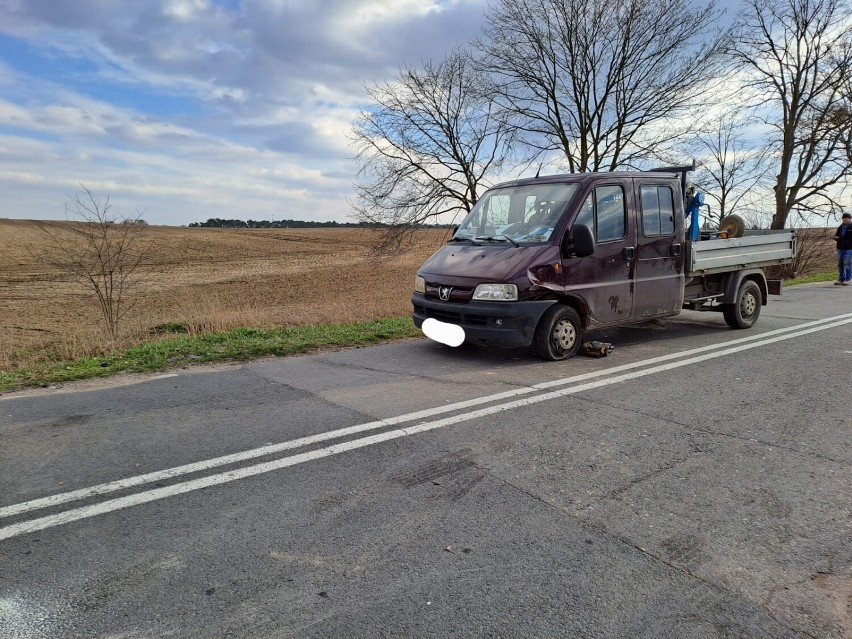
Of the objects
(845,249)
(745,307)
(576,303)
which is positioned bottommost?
(745,307)

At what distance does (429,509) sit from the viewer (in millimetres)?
3188

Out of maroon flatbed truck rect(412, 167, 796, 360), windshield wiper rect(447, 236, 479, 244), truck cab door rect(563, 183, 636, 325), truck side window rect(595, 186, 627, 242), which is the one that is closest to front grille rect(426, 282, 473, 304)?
maroon flatbed truck rect(412, 167, 796, 360)

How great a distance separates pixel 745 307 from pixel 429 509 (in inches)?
302

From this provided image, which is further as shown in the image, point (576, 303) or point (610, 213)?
point (610, 213)

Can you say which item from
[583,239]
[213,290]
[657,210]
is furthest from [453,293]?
[213,290]

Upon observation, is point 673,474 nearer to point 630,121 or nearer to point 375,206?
point 375,206

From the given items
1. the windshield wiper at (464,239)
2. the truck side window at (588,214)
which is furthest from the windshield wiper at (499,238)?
the truck side window at (588,214)

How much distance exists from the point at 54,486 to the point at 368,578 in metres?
2.13

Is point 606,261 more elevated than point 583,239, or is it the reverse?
point 583,239

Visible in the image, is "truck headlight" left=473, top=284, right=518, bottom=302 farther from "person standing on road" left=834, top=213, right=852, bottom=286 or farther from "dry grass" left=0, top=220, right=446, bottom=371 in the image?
"person standing on road" left=834, top=213, right=852, bottom=286

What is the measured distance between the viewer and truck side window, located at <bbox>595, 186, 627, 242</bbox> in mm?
7105

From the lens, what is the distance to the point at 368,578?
257 centimetres

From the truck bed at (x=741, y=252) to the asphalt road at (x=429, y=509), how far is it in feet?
8.59

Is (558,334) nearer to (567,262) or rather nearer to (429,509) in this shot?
(567,262)
